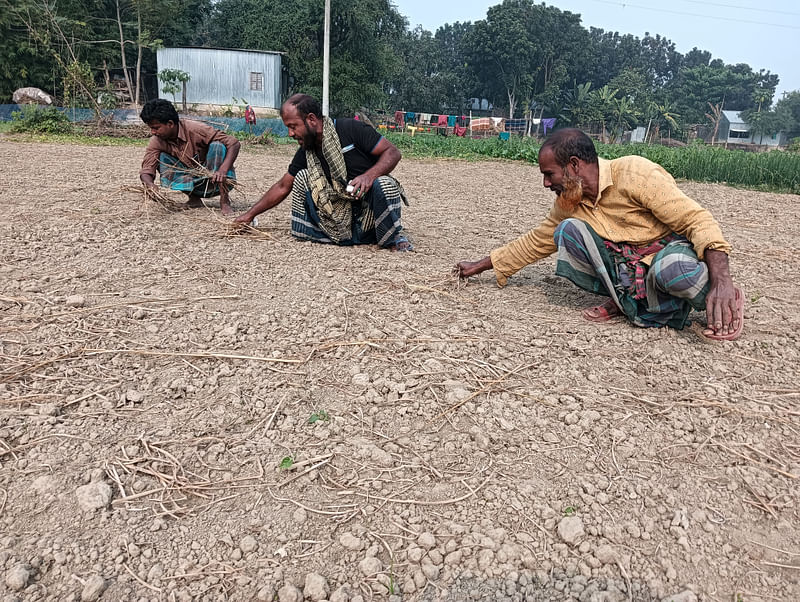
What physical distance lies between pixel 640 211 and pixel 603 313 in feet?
1.54

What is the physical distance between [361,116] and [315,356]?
85.1 feet

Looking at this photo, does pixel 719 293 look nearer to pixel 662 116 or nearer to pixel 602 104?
pixel 602 104

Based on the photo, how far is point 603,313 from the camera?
2.53 metres

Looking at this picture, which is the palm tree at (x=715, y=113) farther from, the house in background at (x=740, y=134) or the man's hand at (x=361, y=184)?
the man's hand at (x=361, y=184)

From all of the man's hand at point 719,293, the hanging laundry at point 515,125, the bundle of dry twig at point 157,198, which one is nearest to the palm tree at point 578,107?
the hanging laundry at point 515,125

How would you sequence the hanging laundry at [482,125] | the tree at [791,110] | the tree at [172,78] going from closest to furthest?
1. the tree at [172,78]
2. the hanging laundry at [482,125]
3. the tree at [791,110]

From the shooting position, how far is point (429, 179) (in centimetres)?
857

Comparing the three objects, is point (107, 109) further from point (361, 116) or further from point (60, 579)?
point (60, 579)

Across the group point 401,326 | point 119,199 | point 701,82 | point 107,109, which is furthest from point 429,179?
point 701,82

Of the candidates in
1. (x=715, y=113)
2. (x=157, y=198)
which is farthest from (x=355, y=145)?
(x=715, y=113)

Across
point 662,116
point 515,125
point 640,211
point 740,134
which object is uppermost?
point 662,116

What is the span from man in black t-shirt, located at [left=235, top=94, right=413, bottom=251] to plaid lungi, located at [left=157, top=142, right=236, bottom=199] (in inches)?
39.6

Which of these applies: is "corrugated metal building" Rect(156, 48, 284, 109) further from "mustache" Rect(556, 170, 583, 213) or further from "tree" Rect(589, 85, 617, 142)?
"tree" Rect(589, 85, 617, 142)

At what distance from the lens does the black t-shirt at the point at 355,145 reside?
3.42m
